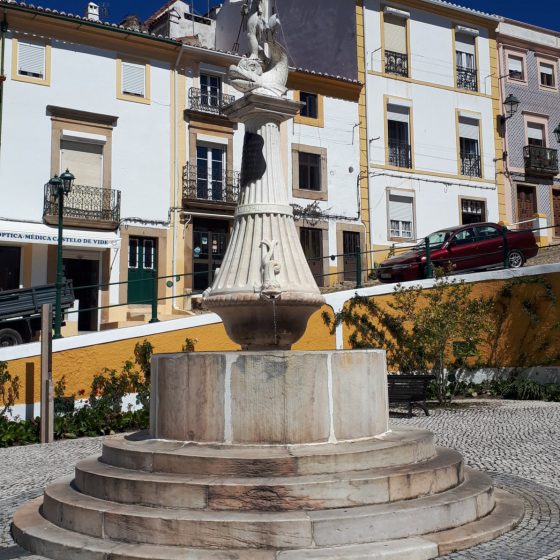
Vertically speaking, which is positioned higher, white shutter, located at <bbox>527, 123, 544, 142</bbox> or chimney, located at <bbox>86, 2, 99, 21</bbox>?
chimney, located at <bbox>86, 2, 99, 21</bbox>

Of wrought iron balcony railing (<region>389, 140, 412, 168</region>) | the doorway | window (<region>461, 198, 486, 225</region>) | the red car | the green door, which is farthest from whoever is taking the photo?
window (<region>461, 198, 486, 225</region>)

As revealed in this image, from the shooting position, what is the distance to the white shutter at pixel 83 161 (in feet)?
65.1

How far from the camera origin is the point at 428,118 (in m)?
26.0

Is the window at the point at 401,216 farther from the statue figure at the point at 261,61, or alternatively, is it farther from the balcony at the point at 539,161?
the statue figure at the point at 261,61

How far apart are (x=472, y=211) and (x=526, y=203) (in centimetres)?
281

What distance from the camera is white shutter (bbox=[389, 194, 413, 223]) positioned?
24.8 m

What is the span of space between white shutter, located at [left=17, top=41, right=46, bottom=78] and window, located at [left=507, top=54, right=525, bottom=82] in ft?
59.1

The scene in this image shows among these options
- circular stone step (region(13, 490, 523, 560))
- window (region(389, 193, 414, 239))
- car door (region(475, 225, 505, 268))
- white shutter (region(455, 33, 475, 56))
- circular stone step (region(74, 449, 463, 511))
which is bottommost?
circular stone step (region(13, 490, 523, 560))

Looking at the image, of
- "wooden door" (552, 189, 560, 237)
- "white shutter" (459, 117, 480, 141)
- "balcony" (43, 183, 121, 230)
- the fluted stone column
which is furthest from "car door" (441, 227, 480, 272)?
"wooden door" (552, 189, 560, 237)

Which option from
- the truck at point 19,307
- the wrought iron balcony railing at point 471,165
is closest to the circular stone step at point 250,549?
the truck at point 19,307

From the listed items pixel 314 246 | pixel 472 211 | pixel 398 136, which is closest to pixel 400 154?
pixel 398 136

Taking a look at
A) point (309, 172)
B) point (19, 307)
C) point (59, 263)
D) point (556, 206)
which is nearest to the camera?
point (59, 263)

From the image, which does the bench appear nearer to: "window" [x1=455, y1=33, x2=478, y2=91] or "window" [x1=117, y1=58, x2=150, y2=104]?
"window" [x1=117, y1=58, x2=150, y2=104]

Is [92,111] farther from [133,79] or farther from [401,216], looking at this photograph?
[401,216]
